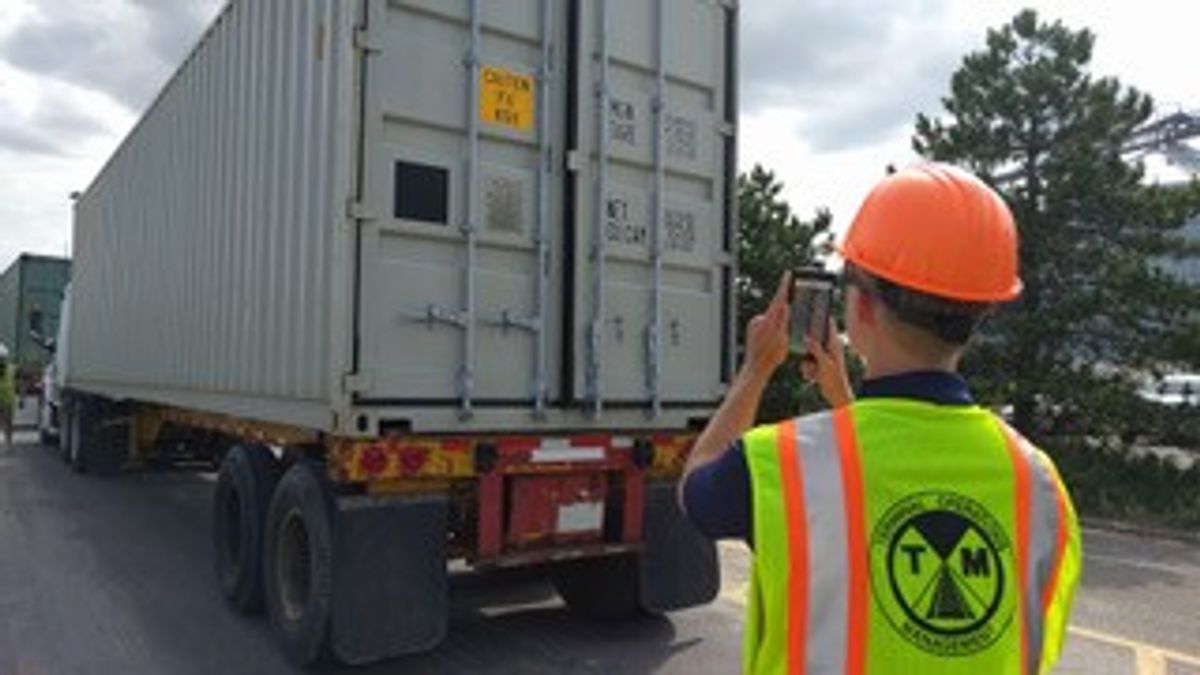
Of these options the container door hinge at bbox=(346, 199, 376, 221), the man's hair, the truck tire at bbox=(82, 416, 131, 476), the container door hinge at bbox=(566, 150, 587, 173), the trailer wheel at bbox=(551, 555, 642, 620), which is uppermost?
the container door hinge at bbox=(566, 150, 587, 173)

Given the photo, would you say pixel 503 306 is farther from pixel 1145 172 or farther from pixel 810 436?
pixel 1145 172

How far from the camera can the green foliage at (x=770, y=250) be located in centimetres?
1920

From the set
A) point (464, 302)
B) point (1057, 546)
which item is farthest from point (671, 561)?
point (1057, 546)

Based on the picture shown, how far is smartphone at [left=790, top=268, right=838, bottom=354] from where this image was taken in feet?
6.90

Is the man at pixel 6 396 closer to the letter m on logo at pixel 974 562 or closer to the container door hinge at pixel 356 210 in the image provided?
the container door hinge at pixel 356 210

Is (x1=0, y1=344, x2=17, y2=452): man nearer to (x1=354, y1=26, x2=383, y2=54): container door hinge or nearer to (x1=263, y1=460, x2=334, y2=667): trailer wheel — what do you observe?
(x1=263, y1=460, x2=334, y2=667): trailer wheel

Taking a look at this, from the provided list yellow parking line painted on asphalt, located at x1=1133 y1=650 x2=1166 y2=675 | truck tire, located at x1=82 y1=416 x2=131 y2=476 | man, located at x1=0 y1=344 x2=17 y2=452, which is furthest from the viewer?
man, located at x1=0 y1=344 x2=17 y2=452

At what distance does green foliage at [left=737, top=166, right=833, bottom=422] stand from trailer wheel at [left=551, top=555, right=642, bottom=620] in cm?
1124

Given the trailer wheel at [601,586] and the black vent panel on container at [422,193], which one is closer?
the black vent panel on container at [422,193]

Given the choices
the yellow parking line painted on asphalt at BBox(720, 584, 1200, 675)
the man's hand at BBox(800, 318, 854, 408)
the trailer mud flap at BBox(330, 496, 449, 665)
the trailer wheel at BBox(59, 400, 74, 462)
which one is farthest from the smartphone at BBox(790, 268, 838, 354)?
the trailer wheel at BBox(59, 400, 74, 462)

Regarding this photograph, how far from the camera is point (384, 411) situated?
5922 millimetres

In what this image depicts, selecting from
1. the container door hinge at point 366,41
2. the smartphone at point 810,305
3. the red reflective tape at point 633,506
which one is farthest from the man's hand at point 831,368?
the red reflective tape at point 633,506

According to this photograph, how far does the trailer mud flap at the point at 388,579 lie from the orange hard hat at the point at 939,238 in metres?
4.35

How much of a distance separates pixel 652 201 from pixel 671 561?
2025 mm
